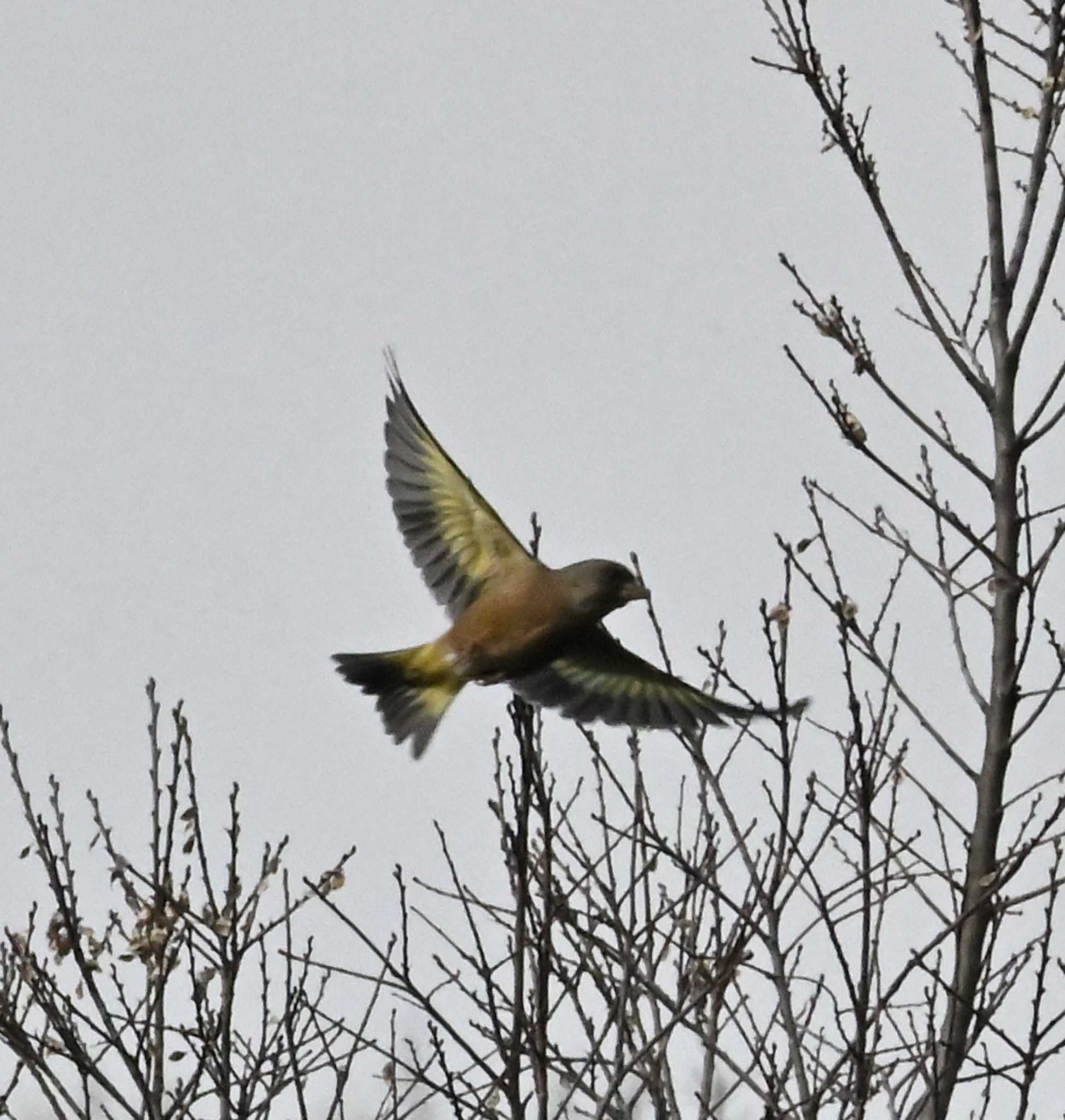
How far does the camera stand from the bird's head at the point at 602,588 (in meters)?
5.94

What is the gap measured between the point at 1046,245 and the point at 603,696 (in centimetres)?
202

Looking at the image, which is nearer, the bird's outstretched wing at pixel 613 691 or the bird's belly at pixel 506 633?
the bird's belly at pixel 506 633

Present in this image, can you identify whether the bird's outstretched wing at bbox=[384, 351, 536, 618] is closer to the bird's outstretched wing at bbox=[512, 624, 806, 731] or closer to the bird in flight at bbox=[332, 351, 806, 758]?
the bird in flight at bbox=[332, 351, 806, 758]

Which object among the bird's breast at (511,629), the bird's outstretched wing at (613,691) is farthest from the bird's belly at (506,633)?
the bird's outstretched wing at (613,691)

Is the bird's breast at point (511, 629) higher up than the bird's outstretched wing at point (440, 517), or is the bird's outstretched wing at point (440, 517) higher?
the bird's outstretched wing at point (440, 517)

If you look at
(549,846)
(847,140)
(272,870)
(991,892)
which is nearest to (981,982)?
(991,892)

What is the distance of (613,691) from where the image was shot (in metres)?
6.47

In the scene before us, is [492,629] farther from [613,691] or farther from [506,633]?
[613,691]

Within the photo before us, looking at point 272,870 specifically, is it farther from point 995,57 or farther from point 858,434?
point 995,57

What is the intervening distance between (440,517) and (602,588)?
0.89 metres

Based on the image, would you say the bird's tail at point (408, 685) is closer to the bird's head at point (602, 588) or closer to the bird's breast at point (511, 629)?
the bird's breast at point (511, 629)

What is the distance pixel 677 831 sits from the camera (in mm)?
6090

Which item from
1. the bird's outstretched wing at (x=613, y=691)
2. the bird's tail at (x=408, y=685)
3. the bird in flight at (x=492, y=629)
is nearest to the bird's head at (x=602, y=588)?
the bird in flight at (x=492, y=629)

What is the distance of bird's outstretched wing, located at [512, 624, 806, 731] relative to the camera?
6.28m
